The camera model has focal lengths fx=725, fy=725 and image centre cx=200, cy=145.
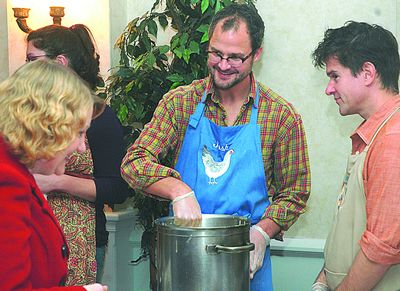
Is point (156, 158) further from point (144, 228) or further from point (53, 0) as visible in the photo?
point (53, 0)

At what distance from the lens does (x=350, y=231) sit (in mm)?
1903

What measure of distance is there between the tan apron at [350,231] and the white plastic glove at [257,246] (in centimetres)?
25

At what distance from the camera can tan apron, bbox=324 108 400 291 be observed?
1845mm

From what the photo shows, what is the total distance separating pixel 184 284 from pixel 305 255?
69.1 inches

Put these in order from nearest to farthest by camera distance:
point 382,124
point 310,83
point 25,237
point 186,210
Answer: point 25,237 < point 382,124 < point 186,210 < point 310,83

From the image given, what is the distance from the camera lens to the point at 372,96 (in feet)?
6.42

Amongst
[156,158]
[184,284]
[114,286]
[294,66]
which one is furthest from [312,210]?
[184,284]

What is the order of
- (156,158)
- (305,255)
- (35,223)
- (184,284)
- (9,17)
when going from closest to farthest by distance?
(35,223) → (184,284) → (156,158) → (305,255) → (9,17)

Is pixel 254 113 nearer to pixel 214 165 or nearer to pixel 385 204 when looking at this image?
pixel 214 165

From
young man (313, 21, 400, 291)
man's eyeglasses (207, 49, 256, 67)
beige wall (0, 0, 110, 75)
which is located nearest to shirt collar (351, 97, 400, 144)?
young man (313, 21, 400, 291)

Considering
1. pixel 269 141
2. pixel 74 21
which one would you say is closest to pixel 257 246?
pixel 269 141

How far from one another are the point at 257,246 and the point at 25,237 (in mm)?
981

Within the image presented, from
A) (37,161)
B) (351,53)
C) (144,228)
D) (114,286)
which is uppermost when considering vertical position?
(351,53)

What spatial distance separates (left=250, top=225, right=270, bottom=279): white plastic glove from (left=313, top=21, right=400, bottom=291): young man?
19 cm
